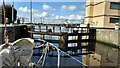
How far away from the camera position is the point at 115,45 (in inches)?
690

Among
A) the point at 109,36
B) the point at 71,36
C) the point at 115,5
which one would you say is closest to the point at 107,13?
the point at 115,5

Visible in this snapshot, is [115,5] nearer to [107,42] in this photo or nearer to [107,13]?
[107,13]

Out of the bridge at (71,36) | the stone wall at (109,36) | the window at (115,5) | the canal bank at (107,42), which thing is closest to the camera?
the canal bank at (107,42)

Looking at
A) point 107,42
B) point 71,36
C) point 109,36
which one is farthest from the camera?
point 71,36

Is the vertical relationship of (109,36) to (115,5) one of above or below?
below

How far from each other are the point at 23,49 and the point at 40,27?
18.8 m

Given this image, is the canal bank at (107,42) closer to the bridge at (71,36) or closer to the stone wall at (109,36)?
the stone wall at (109,36)

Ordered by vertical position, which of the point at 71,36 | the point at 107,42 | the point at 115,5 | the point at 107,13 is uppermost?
the point at 115,5

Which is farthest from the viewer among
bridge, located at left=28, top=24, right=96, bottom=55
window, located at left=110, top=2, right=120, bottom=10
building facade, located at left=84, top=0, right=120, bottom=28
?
window, located at left=110, top=2, right=120, bottom=10

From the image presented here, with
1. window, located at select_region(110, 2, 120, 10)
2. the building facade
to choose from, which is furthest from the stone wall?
window, located at select_region(110, 2, 120, 10)

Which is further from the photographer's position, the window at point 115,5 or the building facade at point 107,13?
the window at point 115,5

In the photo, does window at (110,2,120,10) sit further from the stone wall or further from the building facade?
the stone wall

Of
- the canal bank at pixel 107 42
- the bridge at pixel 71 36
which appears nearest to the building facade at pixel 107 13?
the bridge at pixel 71 36

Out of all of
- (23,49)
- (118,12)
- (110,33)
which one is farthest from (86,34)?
(23,49)
